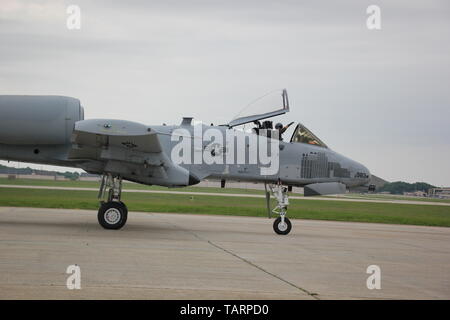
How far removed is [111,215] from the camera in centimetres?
1580

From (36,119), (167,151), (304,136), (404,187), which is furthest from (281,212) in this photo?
(404,187)

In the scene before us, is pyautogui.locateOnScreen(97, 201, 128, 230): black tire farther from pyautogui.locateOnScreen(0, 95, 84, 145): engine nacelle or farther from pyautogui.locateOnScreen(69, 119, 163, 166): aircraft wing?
pyautogui.locateOnScreen(0, 95, 84, 145): engine nacelle

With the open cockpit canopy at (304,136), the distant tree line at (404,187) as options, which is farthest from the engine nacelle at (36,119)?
the distant tree line at (404,187)

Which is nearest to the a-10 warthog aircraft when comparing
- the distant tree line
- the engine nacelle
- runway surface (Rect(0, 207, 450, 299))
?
the engine nacelle

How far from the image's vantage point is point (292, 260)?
11.7 meters

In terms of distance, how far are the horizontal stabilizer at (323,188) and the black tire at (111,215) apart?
575cm

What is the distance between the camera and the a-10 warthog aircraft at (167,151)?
49.8 ft

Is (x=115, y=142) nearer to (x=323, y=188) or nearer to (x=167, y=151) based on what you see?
(x=167, y=151)

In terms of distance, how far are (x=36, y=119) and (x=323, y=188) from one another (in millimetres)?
8436

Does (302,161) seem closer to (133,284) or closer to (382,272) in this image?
(382,272)

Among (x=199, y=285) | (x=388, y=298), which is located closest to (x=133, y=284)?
(x=199, y=285)

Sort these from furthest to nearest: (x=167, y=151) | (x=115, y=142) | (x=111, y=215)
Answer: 1. (x=167, y=151)
2. (x=111, y=215)
3. (x=115, y=142)

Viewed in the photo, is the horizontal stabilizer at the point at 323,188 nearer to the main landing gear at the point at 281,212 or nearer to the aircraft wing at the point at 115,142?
the main landing gear at the point at 281,212
